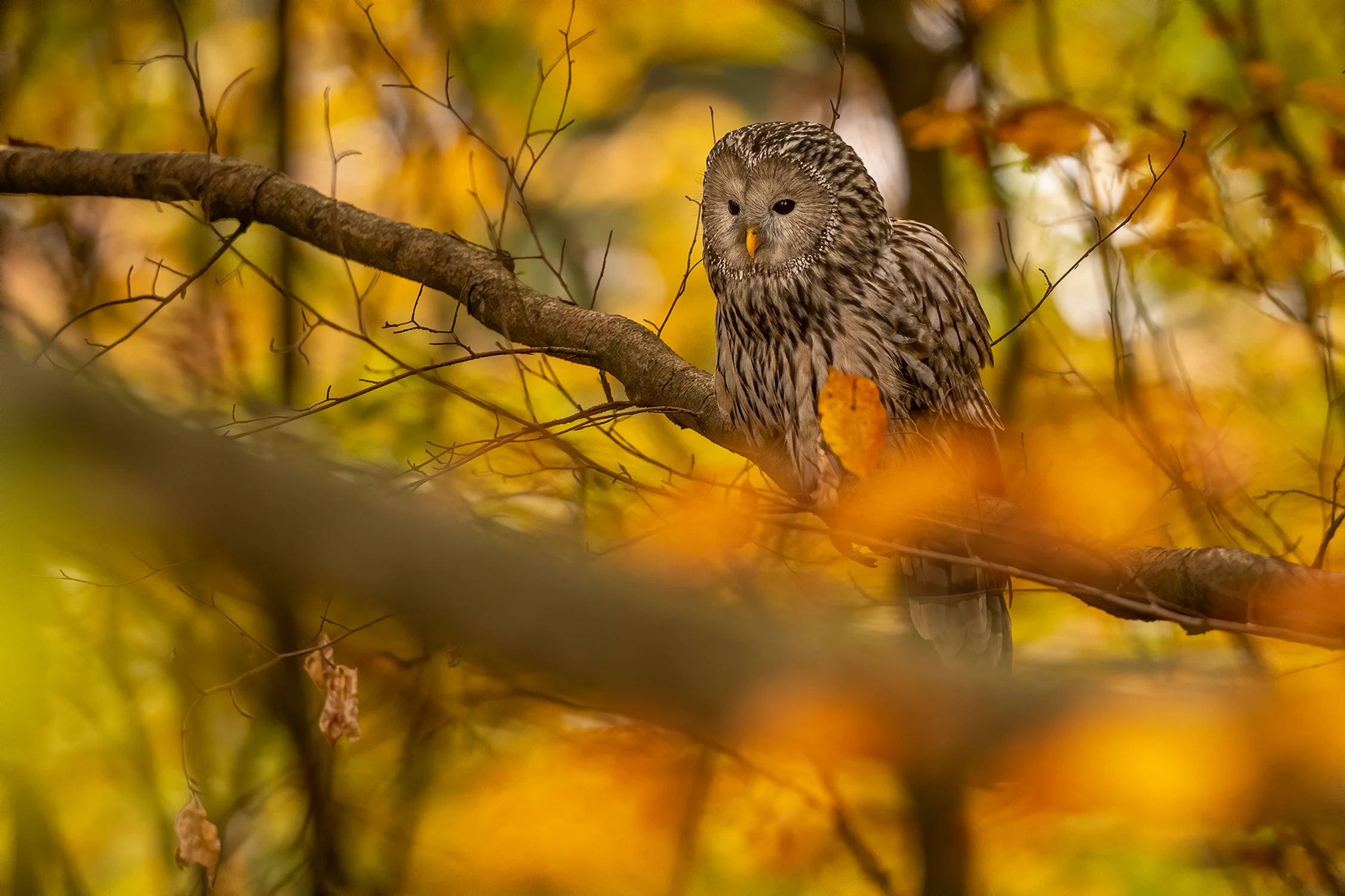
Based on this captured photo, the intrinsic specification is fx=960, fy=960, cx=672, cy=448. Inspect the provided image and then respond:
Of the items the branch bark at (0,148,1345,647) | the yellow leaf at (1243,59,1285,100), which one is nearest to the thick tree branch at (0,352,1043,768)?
the branch bark at (0,148,1345,647)

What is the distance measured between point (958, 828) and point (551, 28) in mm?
3116

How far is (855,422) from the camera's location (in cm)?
127

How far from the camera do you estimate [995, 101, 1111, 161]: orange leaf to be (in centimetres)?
228

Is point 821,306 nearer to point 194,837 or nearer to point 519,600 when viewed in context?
point 519,600

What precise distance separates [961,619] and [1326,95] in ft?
4.49

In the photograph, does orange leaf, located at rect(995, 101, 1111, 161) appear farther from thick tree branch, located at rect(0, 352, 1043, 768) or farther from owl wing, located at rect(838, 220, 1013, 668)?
thick tree branch, located at rect(0, 352, 1043, 768)

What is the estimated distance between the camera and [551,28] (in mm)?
3625

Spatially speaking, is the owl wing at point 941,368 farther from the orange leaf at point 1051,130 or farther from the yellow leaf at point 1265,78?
the yellow leaf at point 1265,78

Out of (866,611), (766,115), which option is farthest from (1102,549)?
(766,115)

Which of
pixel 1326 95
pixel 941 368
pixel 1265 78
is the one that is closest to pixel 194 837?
pixel 941 368

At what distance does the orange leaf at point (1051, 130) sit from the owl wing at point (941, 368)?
1.88 ft

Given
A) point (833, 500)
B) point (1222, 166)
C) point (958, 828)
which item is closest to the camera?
point (833, 500)

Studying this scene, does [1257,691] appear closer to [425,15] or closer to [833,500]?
[833,500]

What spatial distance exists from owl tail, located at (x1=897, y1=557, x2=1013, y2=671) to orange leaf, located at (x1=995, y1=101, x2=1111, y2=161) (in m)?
1.06
